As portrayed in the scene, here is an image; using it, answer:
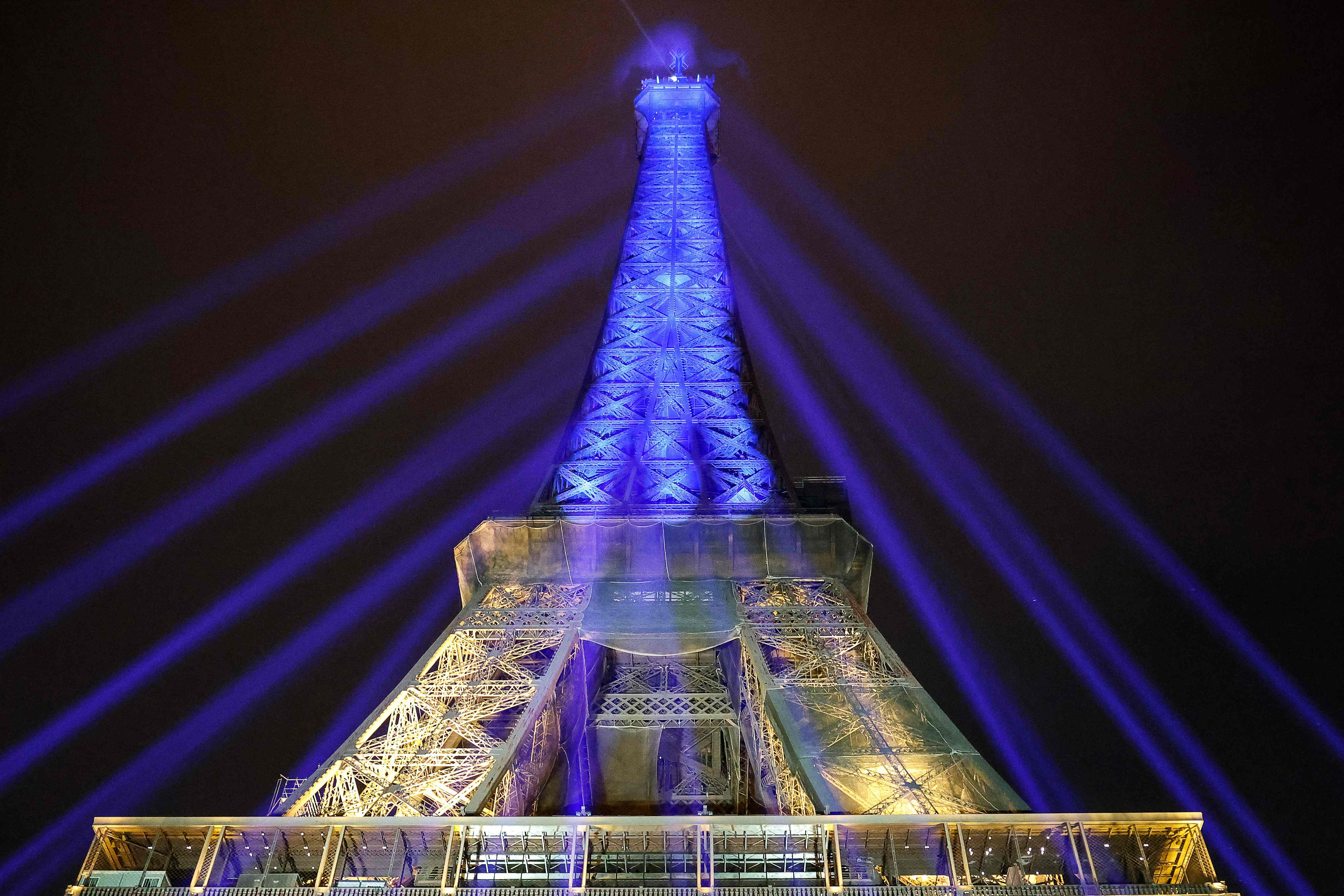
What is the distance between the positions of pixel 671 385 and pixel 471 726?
21544mm

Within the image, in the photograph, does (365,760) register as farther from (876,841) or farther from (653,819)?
(876,841)

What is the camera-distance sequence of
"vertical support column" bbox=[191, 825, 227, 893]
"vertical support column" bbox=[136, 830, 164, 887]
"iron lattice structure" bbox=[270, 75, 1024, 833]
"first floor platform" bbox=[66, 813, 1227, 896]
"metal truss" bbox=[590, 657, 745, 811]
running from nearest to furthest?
1. "vertical support column" bbox=[191, 825, 227, 893]
2. "vertical support column" bbox=[136, 830, 164, 887]
3. "first floor platform" bbox=[66, 813, 1227, 896]
4. "iron lattice structure" bbox=[270, 75, 1024, 833]
5. "metal truss" bbox=[590, 657, 745, 811]

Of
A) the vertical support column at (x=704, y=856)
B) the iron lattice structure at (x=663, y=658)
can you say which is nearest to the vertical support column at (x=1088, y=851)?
the iron lattice structure at (x=663, y=658)

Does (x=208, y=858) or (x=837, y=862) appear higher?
(x=208, y=858)

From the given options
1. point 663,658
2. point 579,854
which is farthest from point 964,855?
point 663,658

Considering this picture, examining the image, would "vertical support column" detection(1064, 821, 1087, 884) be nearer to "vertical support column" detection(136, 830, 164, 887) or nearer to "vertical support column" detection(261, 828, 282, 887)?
"vertical support column" detection(261, 828, 282, 887)

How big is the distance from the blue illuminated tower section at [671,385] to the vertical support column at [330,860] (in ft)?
55.2

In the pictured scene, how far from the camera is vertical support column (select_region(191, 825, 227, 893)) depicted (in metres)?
12.4

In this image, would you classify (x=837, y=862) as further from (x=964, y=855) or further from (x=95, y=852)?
(x=95, y=852)

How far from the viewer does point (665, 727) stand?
2606cm

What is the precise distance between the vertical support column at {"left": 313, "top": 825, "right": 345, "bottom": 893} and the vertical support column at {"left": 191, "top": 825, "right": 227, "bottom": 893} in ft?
4.65

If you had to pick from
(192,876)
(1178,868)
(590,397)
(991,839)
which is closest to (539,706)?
(192,876)

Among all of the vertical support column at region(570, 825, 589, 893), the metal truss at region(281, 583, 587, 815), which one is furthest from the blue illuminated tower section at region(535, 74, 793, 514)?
the vertical support column at region(570, 825, 589, 893)

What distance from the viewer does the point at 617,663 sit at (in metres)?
29.9
